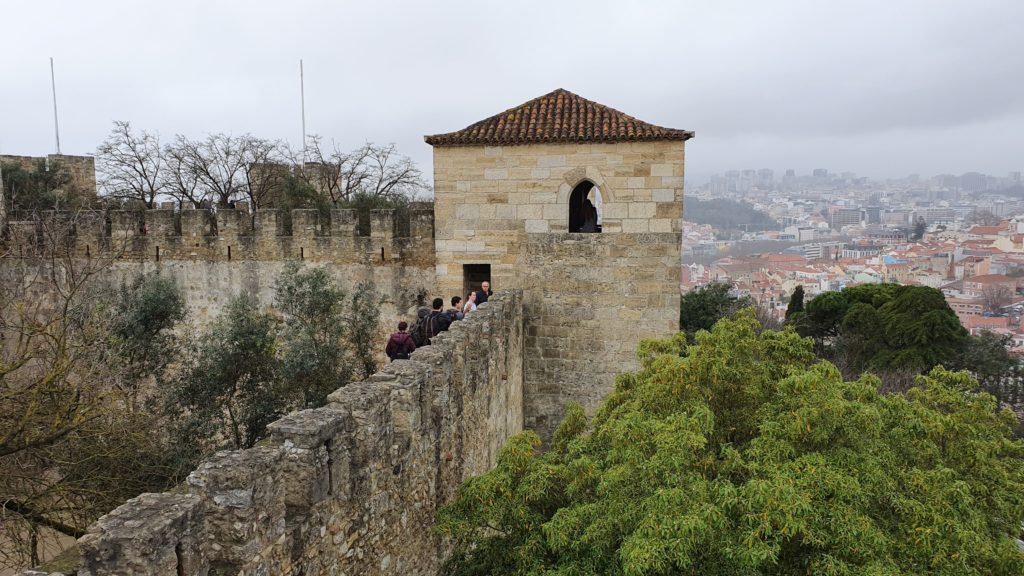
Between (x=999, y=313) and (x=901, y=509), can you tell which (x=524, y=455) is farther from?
A: (x=999, y=313)

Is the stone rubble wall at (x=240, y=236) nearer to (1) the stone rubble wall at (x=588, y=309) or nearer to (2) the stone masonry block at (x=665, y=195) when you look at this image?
(1) the stone rubble wall at (x=588, y=309)

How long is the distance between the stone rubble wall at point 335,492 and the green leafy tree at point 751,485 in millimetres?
560

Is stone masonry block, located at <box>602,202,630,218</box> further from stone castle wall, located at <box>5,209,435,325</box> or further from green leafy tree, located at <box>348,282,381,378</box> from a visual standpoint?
green leafy tree, located at <box>348,282,381,378</box>

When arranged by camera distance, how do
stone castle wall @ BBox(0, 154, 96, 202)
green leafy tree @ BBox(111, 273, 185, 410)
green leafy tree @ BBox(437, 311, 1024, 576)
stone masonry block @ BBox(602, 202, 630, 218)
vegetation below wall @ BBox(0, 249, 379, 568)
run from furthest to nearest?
stone castle wall @ BBox(0, 154, 96, 202) → stone masonry block @ BBox(602, 202, 630, 218) → green leafy tree @ BBox(111, 273, 185, 410) → vegetation below wall @ BBox(0, 249, 379, 568) → green leafy tree @ BBox(437, 311, 1024, 576)

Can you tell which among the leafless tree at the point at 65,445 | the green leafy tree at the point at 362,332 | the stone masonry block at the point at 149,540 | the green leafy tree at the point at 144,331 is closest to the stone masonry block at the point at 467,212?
the green leafy tree at the point at 362,332

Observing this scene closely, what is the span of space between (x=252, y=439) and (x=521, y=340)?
425 centimetres

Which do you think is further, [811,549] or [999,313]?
[999,313]

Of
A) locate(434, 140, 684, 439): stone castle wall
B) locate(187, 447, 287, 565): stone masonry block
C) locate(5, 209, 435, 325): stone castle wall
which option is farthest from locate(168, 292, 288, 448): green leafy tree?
locate(187, 447, 287, 565): stone masonry block

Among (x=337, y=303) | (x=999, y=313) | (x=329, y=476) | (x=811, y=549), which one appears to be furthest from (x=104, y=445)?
(x=999, y=313)

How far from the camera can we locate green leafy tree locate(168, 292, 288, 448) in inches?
354

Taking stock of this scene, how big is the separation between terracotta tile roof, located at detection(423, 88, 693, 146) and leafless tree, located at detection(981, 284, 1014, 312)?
145 ft

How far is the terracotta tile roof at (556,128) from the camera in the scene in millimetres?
10961

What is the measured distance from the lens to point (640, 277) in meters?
10.8

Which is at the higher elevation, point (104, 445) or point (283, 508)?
point (283, 508)
